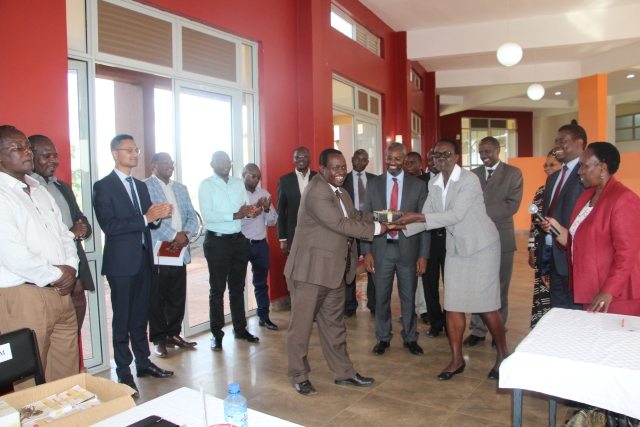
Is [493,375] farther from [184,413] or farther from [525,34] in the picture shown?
[525,34]

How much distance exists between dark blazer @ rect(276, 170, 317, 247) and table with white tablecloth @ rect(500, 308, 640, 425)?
3571 mm

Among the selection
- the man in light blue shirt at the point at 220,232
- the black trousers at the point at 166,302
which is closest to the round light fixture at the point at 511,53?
the man in light blue shirt at the point at 220,232

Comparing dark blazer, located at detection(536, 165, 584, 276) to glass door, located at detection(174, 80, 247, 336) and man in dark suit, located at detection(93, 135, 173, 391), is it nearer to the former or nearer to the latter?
man in dark suit, located at detection(93, 135, 173, 391)

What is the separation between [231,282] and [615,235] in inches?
133

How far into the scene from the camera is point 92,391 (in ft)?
6.50

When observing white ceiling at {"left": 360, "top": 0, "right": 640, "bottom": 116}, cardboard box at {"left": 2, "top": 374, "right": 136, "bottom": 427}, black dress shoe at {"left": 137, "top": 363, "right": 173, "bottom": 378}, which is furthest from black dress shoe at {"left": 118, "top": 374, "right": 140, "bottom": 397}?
white ceiling at {"left": 360, "top": 0, "right": 640, "bottom": 116}

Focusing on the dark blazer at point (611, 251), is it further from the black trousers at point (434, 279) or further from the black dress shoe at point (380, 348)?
the black trousers at point (434, 279)

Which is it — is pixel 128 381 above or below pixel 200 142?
below

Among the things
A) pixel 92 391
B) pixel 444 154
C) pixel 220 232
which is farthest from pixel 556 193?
pixel 92 391

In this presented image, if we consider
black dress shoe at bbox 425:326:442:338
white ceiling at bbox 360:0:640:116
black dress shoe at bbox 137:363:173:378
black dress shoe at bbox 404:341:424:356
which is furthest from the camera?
white ceiling at bbox 360:0:640:116

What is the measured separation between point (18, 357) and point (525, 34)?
1038cm

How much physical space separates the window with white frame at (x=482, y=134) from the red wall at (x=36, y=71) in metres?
17.1

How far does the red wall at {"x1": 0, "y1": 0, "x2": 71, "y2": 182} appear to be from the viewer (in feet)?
10.8

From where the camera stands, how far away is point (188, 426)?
1.62m
